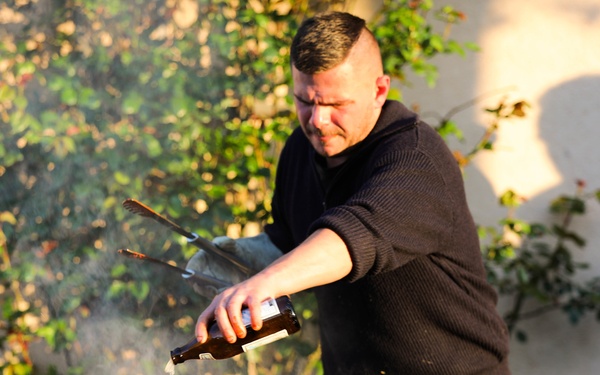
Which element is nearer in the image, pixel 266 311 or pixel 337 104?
pixel 266 311

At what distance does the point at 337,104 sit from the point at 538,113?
2174mm

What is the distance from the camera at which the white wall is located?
4379 mm

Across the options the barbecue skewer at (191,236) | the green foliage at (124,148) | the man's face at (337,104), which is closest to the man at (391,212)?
the man's face at (337,104)

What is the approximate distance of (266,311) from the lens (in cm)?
191

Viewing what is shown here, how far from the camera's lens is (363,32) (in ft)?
9.20

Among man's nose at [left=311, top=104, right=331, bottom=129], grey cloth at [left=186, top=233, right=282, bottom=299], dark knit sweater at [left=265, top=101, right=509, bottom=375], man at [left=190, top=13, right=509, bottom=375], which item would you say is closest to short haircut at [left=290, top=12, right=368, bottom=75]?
man at [left=190, top=13, right=509, bottom=375]

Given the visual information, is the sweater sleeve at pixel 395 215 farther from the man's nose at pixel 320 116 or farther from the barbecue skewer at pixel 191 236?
the barbecue skewer at pixel 191 236

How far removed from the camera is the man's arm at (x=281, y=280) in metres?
1.87

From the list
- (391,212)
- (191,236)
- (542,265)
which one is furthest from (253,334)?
(542,265)

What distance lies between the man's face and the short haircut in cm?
3

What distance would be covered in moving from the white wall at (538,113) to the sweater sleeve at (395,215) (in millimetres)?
2064

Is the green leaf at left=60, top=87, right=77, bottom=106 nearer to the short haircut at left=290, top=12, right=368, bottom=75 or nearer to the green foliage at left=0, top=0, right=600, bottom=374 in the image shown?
the green foliage at left=0, top=0, right=600, bottom=374

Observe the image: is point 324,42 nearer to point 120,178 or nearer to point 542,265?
point 120,178

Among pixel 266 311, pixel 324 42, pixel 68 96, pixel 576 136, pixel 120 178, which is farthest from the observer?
pixel 576 136
